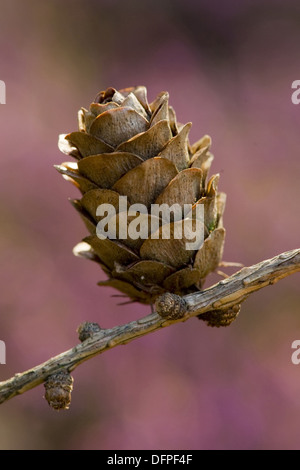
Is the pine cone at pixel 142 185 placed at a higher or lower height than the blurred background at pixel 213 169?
lower

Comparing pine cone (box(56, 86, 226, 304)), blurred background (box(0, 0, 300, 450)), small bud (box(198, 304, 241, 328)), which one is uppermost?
blurred background (box(0, 0, 300, 450))

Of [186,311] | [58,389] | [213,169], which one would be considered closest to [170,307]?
[186,311]

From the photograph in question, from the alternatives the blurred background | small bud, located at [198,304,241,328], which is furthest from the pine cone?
the blurred background

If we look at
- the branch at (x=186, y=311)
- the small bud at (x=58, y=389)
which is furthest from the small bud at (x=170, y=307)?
the small bud at (x=58, y=389)

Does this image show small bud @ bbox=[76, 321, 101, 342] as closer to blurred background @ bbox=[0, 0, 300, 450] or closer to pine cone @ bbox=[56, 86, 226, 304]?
pine cone @ bbox=[56, 86, 226, 304]

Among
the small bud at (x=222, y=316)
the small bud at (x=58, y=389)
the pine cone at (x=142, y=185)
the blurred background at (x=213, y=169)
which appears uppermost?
the blurred background at (x=213, y=169)

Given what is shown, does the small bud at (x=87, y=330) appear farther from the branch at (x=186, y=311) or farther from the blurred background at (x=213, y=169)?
the blurred background at (x=213, y=169)

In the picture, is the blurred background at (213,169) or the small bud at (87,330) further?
the blurred background at (213,169)

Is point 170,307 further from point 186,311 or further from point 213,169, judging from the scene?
point 213,169
